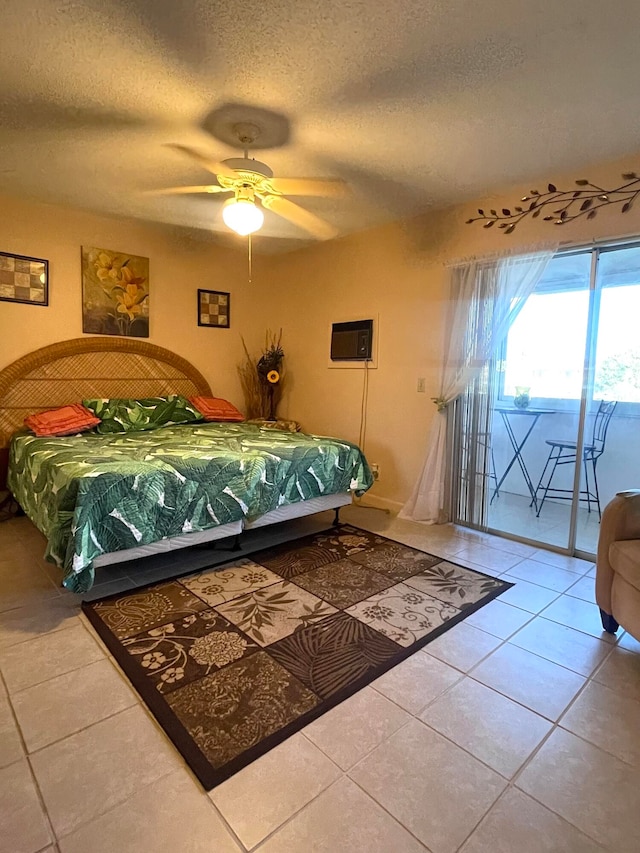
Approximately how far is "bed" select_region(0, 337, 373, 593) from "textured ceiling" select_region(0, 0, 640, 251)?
160cm

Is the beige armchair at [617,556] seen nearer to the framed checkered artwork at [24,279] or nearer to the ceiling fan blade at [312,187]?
the ceiling fan blade at [312,187]

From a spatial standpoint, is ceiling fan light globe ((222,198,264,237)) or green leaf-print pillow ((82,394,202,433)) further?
green leaf-print pillow ((82,394,202,433))

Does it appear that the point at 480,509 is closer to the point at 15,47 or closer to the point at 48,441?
the point at 48,441

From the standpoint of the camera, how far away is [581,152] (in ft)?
8.70

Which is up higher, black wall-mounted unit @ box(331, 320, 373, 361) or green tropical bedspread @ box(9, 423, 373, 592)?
black wall-mounted unit @ box(331, 320, 373, 361)

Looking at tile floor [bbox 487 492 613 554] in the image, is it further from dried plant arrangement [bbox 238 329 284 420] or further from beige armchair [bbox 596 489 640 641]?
dried plant arrangement [bbox 238 329 284 420]

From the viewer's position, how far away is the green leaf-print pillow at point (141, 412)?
3.81 m

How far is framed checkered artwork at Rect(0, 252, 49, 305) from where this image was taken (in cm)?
359

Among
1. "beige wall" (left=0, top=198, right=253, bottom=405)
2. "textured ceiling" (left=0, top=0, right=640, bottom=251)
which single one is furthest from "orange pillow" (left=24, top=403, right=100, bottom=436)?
"textured ceiling" (left=0, top=0, right=640, bottom=251)

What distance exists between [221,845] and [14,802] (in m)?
0.61

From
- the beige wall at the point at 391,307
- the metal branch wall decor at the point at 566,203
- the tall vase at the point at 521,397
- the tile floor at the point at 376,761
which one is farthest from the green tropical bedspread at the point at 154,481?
the metal branch wall decor at the point at 566,203

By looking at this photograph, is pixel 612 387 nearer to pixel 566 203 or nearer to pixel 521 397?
pixel 521 397

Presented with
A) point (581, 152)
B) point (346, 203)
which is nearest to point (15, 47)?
point (346, 203)

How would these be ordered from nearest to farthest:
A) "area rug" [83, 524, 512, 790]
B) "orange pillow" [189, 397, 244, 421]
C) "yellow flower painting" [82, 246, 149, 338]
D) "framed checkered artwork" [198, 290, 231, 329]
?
1. "area rug" [83, 524, 512, 790]
2. "yellow flower painting" [82, 246, 149, 338]
3. "orange pillow" [189, 397, 244, 421]
4. "framed checkered artwork" [198, 290, 231, 329]
